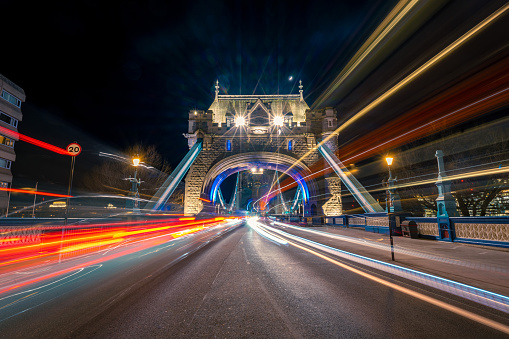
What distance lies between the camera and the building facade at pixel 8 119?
30602 mm

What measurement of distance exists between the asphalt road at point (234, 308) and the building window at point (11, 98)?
4207 centimetres

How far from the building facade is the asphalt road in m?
39.1

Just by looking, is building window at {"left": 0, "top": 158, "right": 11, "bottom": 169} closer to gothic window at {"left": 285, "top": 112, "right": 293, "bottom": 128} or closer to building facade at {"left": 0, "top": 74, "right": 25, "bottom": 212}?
building facade at {"left": 0, "top": 74, "right": 25, "bottom": 212}

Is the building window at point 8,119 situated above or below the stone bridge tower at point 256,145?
above

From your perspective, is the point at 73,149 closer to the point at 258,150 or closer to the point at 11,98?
the point at 258,150

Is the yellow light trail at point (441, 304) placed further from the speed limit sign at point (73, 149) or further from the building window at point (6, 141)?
the building window at point (6, 141)

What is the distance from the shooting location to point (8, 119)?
105 ft

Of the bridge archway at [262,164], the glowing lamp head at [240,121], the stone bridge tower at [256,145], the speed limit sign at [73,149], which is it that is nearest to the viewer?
the speed limit sign at [73,149]

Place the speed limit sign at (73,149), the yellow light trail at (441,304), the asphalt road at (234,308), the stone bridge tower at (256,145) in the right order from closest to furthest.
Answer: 1. the asphalt road at (234,308)
2. the yellow light trail at (441,304)
3. the speed limit sign at (73,149)
4. the stone bridge tower at (256,145)

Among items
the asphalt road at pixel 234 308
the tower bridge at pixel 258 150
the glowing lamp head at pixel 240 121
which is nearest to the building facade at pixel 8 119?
the tower bridge at pixel 258 150

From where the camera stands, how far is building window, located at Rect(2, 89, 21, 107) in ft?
104

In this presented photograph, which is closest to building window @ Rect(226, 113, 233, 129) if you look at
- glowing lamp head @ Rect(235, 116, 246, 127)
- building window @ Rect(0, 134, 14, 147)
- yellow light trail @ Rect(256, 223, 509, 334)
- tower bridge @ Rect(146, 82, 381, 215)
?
tower bridge @ Rect(146, 82, 381, 215)

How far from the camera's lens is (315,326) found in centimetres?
256

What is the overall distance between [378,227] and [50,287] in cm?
1588
